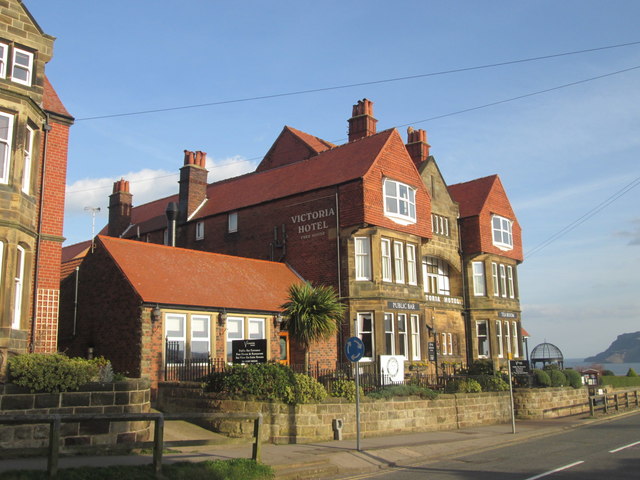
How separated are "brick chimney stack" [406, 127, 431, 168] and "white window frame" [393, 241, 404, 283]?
29.1ft

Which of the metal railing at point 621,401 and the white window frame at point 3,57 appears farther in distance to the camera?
the metal railing at point 621,401

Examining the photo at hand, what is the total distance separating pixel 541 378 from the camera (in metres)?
30.3

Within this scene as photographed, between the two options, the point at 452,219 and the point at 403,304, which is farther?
the point at 452,219

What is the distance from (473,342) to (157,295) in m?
21.9

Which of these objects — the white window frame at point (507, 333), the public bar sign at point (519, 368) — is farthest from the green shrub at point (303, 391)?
the white window frame at point (507, 333)

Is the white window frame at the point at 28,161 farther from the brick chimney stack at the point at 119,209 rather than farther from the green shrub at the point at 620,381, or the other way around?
the green shrub at the point at 620,381

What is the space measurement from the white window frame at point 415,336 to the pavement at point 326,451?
841 centimetres

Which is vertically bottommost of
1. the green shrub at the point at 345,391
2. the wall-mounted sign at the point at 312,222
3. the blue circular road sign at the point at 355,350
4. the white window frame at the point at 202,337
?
the green shrub at the point at 345,391

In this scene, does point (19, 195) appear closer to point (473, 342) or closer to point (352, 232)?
point (352, 232)

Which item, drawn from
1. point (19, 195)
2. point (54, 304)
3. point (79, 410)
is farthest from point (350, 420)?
point (19, 195)

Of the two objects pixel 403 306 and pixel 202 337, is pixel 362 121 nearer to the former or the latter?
pixel 403 306

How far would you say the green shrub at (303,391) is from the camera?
Result: 17719mm

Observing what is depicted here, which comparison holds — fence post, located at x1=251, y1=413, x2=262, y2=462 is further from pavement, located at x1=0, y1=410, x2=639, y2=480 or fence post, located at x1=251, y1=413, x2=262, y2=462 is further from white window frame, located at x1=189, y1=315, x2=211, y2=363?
white window frame, located at x1=189, y1=315, x2=211, y2=363

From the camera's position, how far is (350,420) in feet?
61.6
